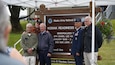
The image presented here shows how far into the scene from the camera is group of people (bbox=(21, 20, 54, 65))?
399 inches

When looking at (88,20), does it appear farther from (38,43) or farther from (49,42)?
(38,43)

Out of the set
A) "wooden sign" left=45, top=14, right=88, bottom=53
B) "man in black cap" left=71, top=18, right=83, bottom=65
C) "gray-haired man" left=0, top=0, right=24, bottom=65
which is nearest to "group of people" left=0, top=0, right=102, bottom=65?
"man in black cap" left=71, top=18, right=83, bottom=65

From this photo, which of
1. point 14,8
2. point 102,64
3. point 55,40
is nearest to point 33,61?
point 55,40

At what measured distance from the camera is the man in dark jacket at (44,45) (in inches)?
402

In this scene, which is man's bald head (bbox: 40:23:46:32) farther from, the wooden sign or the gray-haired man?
the gray-haired man

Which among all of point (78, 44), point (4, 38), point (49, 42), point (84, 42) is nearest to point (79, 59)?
point (78, 44)

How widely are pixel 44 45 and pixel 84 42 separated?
4.32ft

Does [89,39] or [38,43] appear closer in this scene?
[89,39]

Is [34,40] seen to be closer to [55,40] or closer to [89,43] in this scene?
[55,40]

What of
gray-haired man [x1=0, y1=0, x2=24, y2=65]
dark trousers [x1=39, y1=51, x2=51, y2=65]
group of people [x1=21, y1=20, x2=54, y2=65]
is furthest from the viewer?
dark trousers [x1=39, y1=51, x2=51, y2=65]

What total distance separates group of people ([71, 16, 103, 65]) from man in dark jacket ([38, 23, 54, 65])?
732 mm

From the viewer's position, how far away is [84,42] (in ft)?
31.1

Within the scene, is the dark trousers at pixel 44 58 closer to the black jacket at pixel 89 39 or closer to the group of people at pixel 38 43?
the group of people at pixel 38 43

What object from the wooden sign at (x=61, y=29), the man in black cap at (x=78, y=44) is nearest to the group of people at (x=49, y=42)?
the man in black cap at (x=78, y=44)
